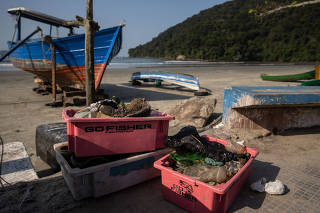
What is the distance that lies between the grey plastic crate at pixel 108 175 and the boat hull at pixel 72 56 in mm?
6162

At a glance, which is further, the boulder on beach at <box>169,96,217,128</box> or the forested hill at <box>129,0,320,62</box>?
the forested hill at <box>129,0,320,62</box>

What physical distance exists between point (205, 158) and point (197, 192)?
56cm

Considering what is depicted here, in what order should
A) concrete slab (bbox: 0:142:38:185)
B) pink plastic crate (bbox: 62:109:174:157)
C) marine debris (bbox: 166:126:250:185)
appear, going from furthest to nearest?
concrete slab (bbox: 0:142:38:185)
pink plastic crate (bbox: 62:109:174:157)
marine debris (bbox: 166:126:250:185)

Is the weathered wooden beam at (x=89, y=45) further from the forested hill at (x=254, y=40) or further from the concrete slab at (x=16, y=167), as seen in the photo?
the forested hill at (x=254, y=40)

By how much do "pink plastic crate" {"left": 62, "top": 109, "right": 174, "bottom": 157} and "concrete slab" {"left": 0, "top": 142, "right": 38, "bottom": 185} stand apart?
2.78ft

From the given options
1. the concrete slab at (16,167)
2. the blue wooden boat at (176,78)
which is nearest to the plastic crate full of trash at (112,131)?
the concrete slab at (16,167)

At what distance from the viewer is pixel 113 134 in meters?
2.45

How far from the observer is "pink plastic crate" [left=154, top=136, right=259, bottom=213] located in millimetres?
1920

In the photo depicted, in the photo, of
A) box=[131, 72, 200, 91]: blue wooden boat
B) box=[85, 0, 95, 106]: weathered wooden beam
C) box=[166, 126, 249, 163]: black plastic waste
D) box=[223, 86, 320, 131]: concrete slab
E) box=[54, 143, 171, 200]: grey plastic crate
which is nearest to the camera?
box=[54, 143, 171, 200]: grey plastic crate

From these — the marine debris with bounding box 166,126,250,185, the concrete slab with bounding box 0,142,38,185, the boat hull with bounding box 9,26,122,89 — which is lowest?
the concrete slab with bounding box 0,142,38,185

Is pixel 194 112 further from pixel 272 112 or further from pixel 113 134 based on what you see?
pixel 113 134

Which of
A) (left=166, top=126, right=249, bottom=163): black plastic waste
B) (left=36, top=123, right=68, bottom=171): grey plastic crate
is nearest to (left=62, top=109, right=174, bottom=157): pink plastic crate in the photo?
(left=166, top=126, right=249, bottom=163): black plastic waste

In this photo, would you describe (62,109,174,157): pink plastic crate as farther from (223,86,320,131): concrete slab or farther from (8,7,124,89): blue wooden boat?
(8,7,124,89): blue wooden boat

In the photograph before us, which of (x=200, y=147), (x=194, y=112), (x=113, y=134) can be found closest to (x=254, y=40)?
(x=194, y=112)
